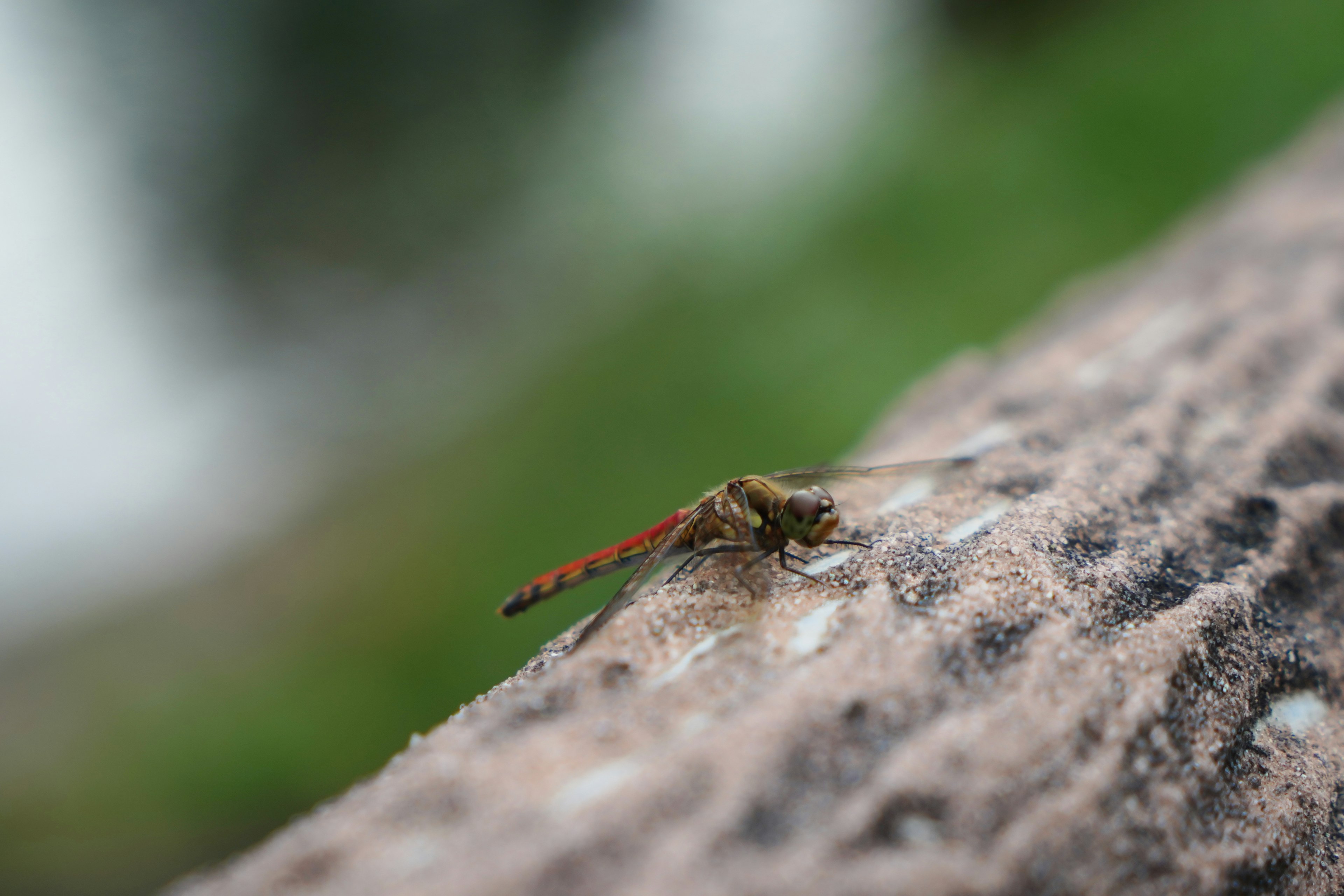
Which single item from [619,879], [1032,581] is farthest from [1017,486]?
[619,879]

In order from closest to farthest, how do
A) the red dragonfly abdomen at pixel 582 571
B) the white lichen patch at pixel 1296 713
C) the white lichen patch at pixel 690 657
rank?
the white lichen patch at pixel 690 657 < the white lichen patch at pixel 1296 713 < the red dragonfly abdomen at pixel 582 571

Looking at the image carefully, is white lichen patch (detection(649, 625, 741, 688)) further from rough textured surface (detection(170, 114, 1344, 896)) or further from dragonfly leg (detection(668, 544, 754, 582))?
dragonfly leg (detection(668, 544, 754, 582))

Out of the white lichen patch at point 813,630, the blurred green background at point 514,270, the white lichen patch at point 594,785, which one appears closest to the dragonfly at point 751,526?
the white lichen patch at point 813,630

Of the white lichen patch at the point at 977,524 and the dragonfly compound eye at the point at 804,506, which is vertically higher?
the dragonfly compound eye at the point at 804,506

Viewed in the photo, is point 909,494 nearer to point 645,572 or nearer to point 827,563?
point 827,563

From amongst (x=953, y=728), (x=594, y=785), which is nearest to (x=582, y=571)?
(x=594, y=785)

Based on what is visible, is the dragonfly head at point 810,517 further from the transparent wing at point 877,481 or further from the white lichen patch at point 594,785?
the white lichen patch at point 594,785

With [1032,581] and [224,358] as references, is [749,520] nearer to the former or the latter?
[1032,581]
